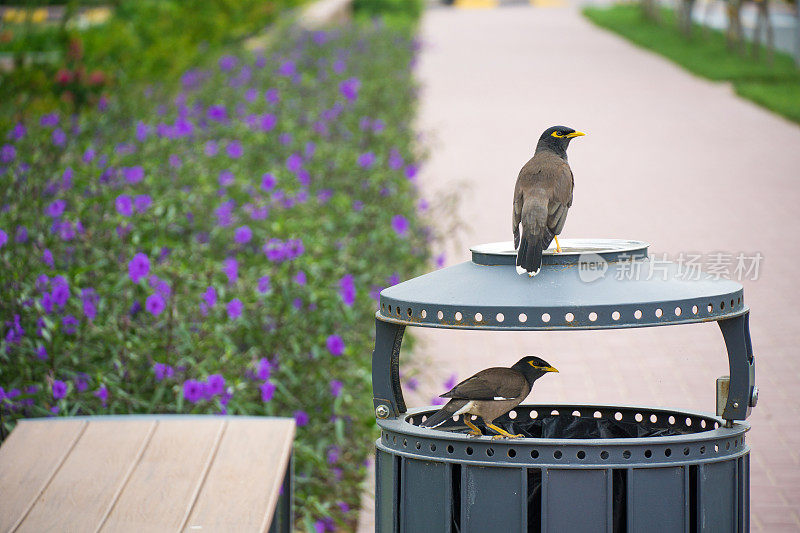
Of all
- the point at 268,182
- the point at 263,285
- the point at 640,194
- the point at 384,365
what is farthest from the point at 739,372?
the point at 640,194

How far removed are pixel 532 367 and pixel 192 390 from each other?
1472 mm

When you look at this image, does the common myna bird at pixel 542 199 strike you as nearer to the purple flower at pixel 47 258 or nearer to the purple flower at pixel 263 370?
the purple flower at pixel 263 370

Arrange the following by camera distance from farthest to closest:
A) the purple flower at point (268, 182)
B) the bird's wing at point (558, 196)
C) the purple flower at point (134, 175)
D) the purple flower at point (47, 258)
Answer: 1. the purple flower at point (268, 182)
2. the purple flower at point (134, 175)
3. the purple flower at point (47, 258)
4. the bird's wing at point (558, 196)

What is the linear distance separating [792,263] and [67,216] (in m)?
4.93

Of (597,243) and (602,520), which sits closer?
(602,520)

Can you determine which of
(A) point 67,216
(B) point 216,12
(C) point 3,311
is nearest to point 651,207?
(A) point 67,216

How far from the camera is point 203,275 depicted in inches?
180

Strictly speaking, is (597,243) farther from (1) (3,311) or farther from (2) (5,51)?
(2) (5,51)

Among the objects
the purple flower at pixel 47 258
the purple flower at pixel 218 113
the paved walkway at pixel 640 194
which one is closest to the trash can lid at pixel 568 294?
the paved walkway at pixel 640 194

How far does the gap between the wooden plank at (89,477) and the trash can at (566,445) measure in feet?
2.53

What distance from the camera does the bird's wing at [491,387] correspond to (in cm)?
250

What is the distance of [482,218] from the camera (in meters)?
9.45

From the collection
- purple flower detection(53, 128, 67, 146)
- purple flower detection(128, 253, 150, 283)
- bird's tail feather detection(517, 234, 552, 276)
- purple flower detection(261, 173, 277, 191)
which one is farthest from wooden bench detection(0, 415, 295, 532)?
purple flower detection(53, 128, 67, 146)

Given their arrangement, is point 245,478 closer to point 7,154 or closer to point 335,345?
point 335,345
